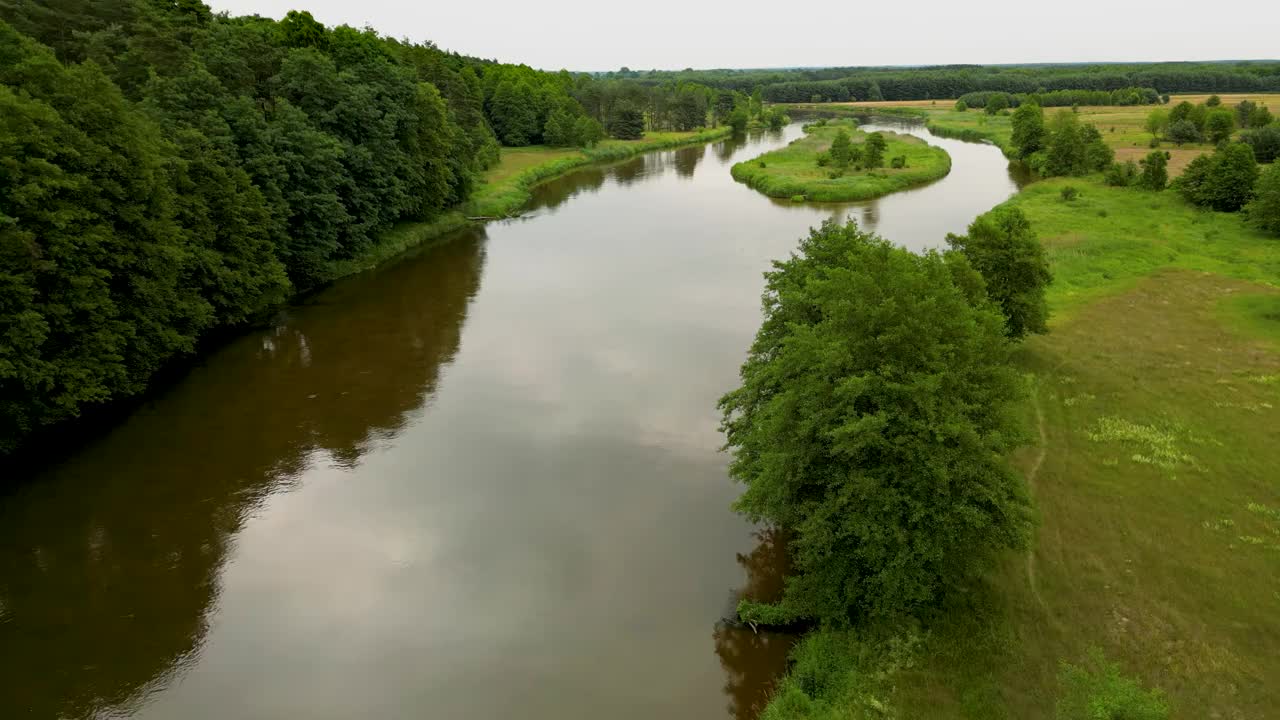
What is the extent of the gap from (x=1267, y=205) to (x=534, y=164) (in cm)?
6415

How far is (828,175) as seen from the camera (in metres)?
71.9

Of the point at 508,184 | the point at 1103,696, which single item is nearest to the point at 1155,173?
the point at 508,184

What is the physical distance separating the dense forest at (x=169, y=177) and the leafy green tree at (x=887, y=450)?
22023 mm

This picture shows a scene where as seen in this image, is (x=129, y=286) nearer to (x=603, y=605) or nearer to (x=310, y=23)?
(x=603, y=605)

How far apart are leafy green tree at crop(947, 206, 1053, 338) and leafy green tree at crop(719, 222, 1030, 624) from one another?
11001 mm

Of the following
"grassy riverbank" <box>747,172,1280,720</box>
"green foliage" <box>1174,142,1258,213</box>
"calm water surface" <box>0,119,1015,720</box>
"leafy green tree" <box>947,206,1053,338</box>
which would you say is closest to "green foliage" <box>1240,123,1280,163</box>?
"green foliage" <box>1174,142,1258,213</box>

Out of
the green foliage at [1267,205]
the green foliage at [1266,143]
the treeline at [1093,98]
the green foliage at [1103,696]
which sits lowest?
the green foliage at [1103,696]

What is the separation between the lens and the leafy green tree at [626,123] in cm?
11038

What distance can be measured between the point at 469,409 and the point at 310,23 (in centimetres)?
4754

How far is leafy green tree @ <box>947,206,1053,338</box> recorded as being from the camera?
27125mm

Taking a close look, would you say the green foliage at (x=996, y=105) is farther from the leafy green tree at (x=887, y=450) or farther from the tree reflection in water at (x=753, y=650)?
the tree reflection in water at (x=753, y=650)

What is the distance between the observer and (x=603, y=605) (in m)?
17.3

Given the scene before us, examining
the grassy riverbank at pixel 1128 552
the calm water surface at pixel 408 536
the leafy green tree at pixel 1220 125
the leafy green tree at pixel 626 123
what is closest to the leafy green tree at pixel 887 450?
the grassy riverbank at pixel 1128 552

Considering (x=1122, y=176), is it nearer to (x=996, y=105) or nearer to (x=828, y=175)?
(x=828, y=175)
